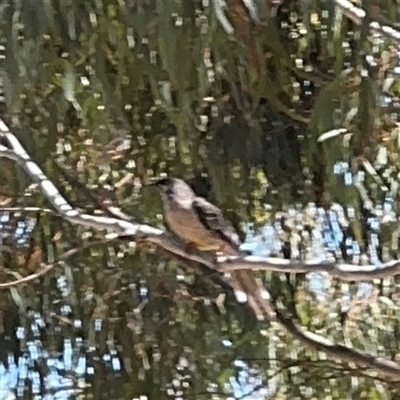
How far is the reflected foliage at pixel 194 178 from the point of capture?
0.81 meters

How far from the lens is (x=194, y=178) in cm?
92

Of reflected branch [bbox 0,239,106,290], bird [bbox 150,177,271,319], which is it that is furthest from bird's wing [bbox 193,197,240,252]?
reflected branch [bbox 0,239,106,290]

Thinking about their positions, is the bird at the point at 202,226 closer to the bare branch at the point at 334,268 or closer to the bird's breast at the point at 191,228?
the bird's breast at the point at 191,228

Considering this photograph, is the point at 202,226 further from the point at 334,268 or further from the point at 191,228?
the point at 334,268

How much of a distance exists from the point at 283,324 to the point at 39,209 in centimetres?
30

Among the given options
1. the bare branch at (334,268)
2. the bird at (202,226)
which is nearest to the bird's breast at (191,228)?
the bird at (202,226)

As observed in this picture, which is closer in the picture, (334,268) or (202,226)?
(334,268)

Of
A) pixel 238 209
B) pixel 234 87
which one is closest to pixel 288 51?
pixel 234 87

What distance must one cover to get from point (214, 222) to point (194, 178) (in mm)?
66

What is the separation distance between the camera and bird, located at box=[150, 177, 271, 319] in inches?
34.3

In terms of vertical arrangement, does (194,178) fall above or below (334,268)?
above

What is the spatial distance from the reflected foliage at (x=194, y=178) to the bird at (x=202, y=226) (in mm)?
32

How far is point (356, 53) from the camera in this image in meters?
0.83

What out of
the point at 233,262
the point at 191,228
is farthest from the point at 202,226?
the point at 233,262
